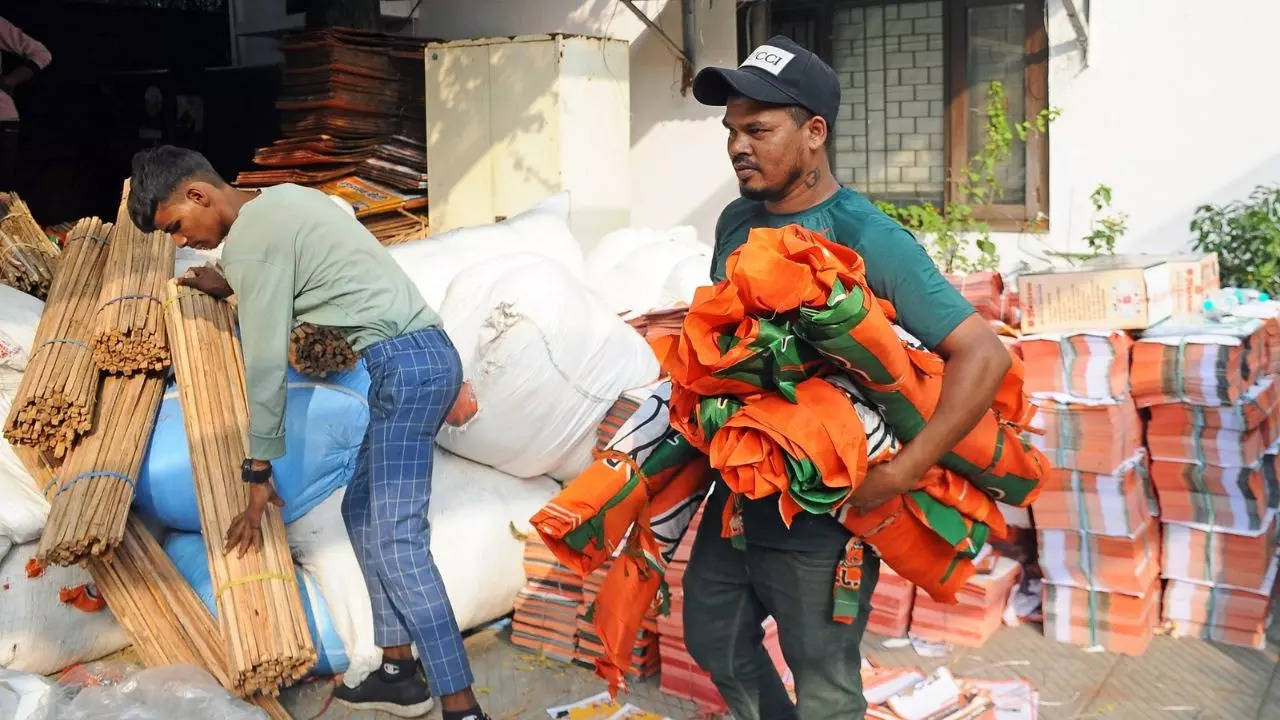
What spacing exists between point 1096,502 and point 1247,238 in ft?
7.86

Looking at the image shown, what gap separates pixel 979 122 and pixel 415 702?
492cm

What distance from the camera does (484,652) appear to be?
426 cm

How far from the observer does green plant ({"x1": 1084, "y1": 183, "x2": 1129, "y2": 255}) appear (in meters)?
6.39

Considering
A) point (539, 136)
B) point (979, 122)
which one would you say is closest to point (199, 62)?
point (539, 136)

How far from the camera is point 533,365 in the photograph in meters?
4.33

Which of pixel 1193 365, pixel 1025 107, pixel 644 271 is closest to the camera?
pixel 1193 365

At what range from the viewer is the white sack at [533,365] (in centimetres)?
434

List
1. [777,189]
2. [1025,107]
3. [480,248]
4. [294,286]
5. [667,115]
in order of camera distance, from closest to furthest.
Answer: [777,189]
[294,286]
[480,248]
[1025,107]
[667,115]

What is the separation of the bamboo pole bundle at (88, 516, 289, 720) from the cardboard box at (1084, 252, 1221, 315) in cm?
340

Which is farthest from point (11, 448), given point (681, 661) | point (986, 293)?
point (986, 293)

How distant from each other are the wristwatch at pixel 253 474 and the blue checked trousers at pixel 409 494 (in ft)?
1.00

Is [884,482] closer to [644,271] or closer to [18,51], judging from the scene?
[644,271]

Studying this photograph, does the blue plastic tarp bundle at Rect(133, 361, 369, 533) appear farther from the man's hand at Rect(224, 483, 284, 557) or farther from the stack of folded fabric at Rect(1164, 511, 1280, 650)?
the stack of folded fabric at Rect(1164, 511, 1280, 650)

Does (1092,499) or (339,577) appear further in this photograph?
(1092,499)
